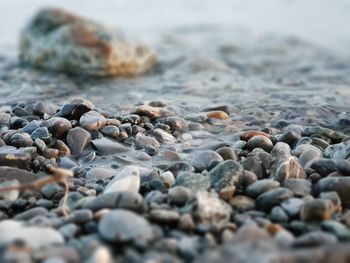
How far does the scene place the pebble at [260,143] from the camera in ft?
10.3

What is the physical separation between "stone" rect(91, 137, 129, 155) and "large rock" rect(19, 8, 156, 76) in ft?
10.7

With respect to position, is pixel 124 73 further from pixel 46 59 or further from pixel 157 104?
pixel 157 104

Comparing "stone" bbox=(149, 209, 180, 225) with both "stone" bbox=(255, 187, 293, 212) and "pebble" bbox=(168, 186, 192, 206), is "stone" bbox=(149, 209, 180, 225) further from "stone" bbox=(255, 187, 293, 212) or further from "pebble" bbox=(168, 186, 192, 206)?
"stone" bbox=(255, 187, 293, 212)

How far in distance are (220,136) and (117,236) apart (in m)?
1.99

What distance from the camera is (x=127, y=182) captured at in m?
2.40

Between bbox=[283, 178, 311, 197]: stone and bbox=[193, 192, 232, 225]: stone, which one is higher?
bbox=[193, 192, 232, 225]: stone

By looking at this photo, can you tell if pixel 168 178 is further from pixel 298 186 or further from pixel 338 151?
pixel 338 151

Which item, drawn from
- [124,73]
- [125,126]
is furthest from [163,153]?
[124,73]

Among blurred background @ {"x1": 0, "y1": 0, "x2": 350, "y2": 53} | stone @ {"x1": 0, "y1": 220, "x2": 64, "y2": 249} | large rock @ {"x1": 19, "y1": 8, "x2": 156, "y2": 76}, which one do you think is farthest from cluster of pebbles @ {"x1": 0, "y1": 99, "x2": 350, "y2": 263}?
blurred background @ {"x1": 0, "y1": 0, "x2": 350, "y2": 53}

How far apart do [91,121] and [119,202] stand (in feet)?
4.35

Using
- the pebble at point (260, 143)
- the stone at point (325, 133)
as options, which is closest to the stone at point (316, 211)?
the pebble at point (260, 143)

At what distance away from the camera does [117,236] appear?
5.87 ft

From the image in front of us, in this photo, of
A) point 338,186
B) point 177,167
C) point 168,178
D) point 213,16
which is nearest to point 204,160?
point 177,167

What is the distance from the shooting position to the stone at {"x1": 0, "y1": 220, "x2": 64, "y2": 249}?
1.80 m
